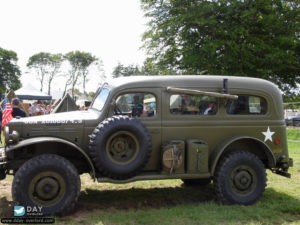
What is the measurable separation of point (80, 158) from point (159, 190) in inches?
72.5

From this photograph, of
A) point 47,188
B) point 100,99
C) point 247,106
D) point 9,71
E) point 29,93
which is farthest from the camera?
point 9,71

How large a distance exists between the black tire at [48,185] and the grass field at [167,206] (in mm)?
237

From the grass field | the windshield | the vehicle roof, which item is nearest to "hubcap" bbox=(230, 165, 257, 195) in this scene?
the grass field

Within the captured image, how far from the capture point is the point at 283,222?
4539 mm

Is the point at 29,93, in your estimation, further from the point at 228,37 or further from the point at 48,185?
the point at 48,185

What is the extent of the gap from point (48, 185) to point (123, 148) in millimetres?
1188

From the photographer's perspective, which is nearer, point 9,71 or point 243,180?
point 243,180

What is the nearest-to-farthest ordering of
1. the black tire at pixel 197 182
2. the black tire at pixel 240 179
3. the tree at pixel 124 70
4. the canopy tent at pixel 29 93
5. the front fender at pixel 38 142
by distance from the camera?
the front fender at pixel 38 142
the black tire at pixel 240 179
the black tire at pixel 197 182
the canopy tent at pixel 29 93
the tree at pixel 124 70

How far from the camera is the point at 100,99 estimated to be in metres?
5.47

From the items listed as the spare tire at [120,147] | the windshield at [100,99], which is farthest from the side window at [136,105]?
the spare tire at [120,147]

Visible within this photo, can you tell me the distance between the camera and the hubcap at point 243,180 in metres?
5.26

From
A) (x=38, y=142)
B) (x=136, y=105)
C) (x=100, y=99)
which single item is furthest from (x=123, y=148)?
(x=38, y=142)

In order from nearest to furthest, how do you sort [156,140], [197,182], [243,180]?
[156,140] → [243,180] → [197,182]

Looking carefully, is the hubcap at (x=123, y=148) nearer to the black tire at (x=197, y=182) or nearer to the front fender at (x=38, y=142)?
the front fender at (x=38, y=142)
